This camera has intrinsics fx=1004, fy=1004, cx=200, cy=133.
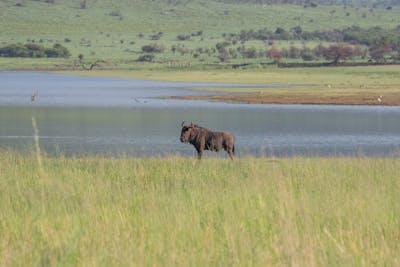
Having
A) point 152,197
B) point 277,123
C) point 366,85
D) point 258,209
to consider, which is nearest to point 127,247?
point 258,209

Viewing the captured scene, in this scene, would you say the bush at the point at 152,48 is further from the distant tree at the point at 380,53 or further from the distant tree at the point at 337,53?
the distant tree at the point at 380,53

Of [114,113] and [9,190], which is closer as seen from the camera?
[9,190]

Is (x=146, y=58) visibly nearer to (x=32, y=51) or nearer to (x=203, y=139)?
(x=32, y=51)

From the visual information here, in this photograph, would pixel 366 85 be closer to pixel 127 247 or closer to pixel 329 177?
pixel 329 177

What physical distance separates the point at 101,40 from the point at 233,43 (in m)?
15.8

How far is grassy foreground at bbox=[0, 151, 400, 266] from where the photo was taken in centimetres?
625

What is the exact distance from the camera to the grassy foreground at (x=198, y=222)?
6.25 meters

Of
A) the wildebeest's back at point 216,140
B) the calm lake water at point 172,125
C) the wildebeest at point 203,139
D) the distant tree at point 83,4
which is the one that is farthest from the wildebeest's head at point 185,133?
the distant tree at point 83,4

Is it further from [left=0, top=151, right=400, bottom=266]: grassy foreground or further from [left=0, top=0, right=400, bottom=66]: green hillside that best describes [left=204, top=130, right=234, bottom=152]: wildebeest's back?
[left=0, top=0, right=400, bottom=66]: green hillside

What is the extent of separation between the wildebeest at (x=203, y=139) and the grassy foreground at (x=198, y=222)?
5699 millimetres

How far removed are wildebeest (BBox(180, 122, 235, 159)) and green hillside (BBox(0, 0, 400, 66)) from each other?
79092 mm

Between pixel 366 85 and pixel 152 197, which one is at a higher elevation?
pixel 152 197

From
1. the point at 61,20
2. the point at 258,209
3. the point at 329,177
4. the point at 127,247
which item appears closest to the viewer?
the point at 127,247

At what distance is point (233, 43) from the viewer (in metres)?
121
